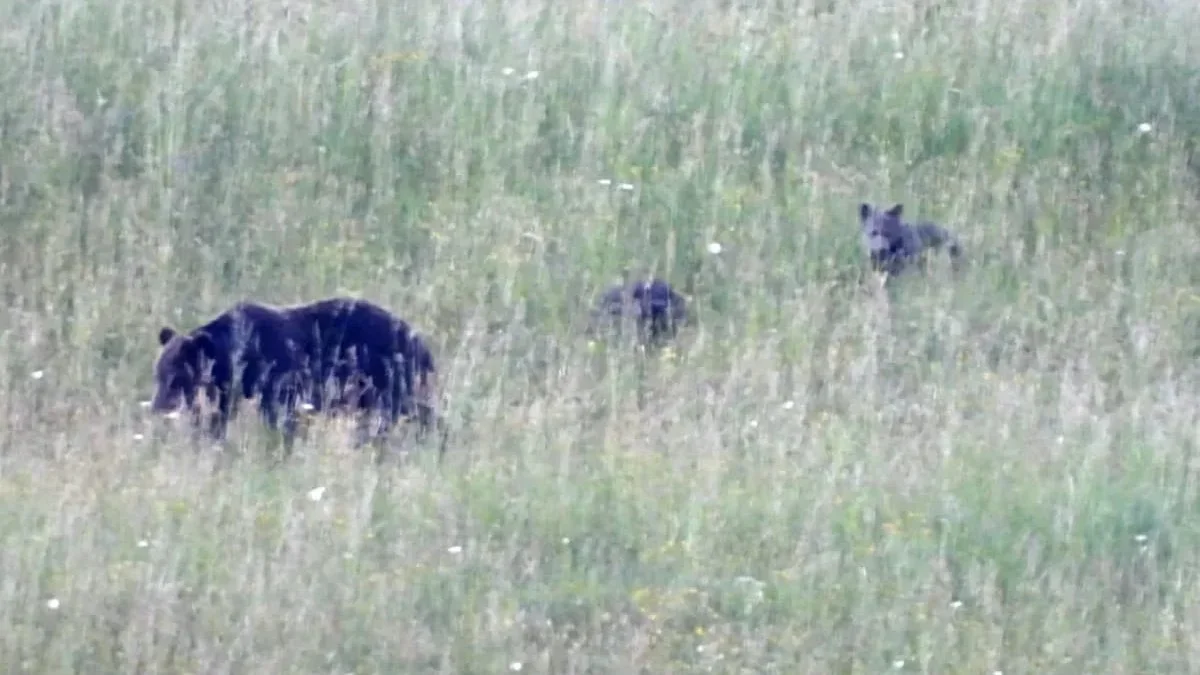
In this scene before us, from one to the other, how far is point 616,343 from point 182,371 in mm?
1875

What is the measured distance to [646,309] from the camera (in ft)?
28.1

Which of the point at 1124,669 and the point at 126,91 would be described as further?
the point at 126,91

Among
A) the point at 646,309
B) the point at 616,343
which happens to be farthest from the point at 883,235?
the point at 616,343

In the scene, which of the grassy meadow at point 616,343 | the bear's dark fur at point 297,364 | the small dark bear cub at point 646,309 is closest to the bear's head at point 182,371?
the bear's dark fur at point 297,364

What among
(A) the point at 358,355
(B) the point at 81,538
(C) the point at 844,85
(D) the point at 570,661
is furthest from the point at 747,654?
(C) the point at 844,85

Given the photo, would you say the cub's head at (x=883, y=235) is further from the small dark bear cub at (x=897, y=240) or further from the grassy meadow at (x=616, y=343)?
the grassy meadow at (x=616, y=343)

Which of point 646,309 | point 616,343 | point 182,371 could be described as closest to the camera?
point 182,371

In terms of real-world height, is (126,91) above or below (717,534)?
above

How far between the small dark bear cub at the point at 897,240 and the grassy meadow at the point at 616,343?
0.42 ft

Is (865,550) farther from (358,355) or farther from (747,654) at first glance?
(358,355)

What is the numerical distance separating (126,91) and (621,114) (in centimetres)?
260

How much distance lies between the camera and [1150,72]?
10703 mm

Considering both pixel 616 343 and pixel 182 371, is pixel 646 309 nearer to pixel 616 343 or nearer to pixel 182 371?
pixel 616 343

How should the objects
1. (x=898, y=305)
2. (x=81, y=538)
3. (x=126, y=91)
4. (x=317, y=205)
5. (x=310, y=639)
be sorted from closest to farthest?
(x=310, y=639) → (x=81, y=538) → (x=898, y=305) → (x=317, y=205) → (x=126, y=91)
